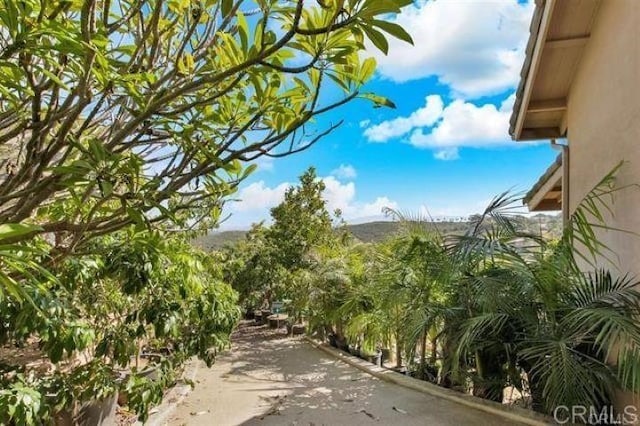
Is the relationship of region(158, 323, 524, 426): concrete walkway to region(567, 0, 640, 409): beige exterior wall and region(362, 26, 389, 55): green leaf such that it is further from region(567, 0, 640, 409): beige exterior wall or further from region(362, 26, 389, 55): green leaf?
region(362, 26, 389, 55): green leaf

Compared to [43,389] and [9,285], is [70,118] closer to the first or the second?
[9,285]

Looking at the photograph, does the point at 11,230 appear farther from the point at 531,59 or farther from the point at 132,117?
the point at 531,59

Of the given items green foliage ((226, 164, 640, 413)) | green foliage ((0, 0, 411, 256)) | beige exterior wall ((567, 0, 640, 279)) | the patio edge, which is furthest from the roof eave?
the patio edge

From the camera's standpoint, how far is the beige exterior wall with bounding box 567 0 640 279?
366 cm

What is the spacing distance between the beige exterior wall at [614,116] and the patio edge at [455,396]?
6.06 feet

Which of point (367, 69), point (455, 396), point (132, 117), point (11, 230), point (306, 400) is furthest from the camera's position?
point (306, 400)

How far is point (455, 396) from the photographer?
212 inches

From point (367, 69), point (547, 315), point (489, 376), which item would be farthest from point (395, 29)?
point (489, 376)

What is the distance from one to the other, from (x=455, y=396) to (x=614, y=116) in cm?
384

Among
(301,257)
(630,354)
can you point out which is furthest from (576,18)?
(301,257)

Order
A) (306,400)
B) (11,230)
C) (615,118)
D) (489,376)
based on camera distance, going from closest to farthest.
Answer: (11,230), (615,118), (489,376), (306,400)

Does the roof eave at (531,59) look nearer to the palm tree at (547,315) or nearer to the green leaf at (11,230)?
the palm tree at (547,315)

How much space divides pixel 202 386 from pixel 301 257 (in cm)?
779

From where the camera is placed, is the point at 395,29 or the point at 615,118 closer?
the point at 395,29
